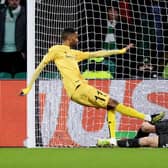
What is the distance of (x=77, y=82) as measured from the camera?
10.7 meters

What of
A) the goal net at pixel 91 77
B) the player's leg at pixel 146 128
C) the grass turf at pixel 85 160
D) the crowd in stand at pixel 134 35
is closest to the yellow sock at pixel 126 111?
the player's leg at pixel 146 128

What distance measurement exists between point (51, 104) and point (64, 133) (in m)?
0.47

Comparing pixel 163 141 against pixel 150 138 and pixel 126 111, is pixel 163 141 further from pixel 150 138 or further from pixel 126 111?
pixel 126 111

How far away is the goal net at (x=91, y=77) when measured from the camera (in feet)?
37.2

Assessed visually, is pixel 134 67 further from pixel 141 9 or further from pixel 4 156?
pixel 4 156

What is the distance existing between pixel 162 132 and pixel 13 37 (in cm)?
456

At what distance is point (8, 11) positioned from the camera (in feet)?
44.0

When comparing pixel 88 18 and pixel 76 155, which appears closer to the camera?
pixel 76 155

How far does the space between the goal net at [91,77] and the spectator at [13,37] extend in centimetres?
148

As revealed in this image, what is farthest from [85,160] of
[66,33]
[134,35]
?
[134,35]

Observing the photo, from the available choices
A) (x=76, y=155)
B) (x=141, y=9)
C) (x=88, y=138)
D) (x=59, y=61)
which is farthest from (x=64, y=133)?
(x=76, y=155)

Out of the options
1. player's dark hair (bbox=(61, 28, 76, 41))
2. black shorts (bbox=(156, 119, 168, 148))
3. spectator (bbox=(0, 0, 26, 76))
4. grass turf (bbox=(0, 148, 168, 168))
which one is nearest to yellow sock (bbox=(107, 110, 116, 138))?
black shorts (bbox=(156, 119, 168, 148))

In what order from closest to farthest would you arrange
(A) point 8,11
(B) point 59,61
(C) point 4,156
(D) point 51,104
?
(C) point 4,156 → (B) point 59,61 → (D) point 51,104 → (A) point 8,11

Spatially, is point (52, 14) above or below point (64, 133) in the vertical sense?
above
